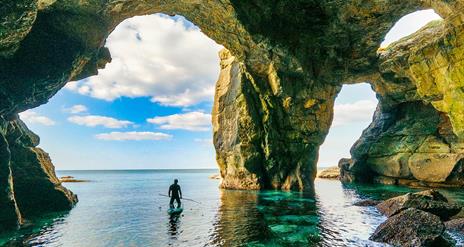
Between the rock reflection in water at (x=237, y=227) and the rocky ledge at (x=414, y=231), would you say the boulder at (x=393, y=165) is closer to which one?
the rock reflection in water at (x=237, y=227)

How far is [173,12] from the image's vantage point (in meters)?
24.1

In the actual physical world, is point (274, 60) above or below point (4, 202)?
above

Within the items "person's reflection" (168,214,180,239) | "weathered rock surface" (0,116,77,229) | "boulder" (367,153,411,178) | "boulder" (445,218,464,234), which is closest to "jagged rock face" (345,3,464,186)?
"boulder" (367,153,411,178)

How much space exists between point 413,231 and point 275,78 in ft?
74.0

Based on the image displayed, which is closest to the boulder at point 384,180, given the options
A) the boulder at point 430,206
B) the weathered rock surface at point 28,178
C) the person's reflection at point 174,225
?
the boulder at point 430,206

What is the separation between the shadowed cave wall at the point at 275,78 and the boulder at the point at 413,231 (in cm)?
1288

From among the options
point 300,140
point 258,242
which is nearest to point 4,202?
point 258,242

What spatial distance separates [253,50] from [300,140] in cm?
1332

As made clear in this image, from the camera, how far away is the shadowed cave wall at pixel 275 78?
58.5 ft

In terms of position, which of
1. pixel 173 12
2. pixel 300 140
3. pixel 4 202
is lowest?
pixel 4 202

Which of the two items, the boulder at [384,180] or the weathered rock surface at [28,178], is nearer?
the weathered rock surface at [28,178]

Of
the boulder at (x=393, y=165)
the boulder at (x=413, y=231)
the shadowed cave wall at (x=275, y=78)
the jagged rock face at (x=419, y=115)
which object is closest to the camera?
the boulder at (x=413, y=231)

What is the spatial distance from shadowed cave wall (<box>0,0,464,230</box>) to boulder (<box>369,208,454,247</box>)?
42.3 ft

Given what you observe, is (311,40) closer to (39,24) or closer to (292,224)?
(292,224)
